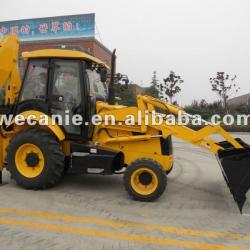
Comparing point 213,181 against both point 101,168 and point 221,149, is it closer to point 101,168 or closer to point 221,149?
point 221,149

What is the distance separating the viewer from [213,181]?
8180mm

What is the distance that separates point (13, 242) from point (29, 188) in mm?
2610

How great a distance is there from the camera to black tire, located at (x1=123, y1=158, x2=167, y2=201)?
6508mm

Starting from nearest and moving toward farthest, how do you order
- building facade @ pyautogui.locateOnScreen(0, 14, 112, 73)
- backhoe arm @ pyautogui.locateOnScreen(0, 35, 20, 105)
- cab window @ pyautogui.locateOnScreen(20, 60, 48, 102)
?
1. cab window @ pyautogui.locateOnScreen(20, 60, 48, 102)
2. backhoe arm @ pyautogui.locateOnScreen(0, 35, 20, 105)
3. building facade @ pyautogui.locateOnScreen(0, 14, 112, 73)

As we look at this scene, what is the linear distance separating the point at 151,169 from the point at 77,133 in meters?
1.61

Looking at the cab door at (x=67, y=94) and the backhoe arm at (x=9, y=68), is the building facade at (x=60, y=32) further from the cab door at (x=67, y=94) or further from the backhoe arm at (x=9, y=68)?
the cab door at (x=67, y=94)

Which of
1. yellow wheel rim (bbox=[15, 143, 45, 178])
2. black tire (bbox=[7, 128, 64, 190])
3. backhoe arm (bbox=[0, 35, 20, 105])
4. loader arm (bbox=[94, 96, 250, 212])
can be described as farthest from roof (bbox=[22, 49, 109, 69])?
yellow wheel rim (bbox=[15, 143, 45, 178])

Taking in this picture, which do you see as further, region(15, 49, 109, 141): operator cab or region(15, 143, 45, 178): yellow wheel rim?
region(15, 49, 109, 141): operator cab

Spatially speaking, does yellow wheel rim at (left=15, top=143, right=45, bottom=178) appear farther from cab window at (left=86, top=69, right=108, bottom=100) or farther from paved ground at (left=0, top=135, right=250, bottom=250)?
cab window at (left=86, top=69, right=108, bottom=100)

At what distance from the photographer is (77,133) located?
7336 mm

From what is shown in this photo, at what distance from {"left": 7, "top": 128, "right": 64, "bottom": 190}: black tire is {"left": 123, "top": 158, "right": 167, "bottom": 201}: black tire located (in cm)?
127

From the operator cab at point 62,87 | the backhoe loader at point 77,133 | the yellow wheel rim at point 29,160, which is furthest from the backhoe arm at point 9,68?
the yellow wheel rim at point 29,160

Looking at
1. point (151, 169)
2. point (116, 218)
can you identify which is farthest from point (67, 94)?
point (116, 218)

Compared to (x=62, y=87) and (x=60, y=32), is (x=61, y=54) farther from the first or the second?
(x=60, y=32)
